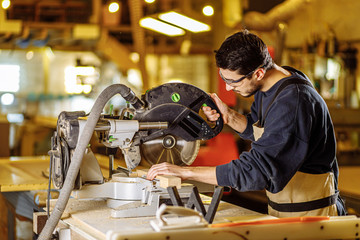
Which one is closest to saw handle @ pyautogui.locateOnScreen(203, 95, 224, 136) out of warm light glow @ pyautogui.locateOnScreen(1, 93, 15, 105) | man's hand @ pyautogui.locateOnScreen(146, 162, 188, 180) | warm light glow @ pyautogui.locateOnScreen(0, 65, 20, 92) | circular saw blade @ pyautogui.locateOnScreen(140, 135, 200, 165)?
circular saw blade @ pyautogui.locateOnScreen(140, 135, 200, 165)

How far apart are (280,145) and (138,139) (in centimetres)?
57

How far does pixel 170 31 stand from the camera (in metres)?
5.60

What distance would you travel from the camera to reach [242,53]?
1870mm

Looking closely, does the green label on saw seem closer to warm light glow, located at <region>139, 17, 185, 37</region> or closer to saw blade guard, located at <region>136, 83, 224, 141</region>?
saw blade guard, located at <region>136, 83, 224, 141</region>

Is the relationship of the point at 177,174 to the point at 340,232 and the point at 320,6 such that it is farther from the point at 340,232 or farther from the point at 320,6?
the point at 320,6

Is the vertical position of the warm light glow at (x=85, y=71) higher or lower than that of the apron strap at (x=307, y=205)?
higher

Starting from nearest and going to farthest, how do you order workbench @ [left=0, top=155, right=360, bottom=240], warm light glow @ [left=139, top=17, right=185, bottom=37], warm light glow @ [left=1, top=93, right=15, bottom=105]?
workbench @ [left=0, top=155, right=360, bottom=240], warm light glow @ [left=139, top=17, right=185, bottom=37], warm light glow @ [left=1, top=93, right=15, bottom=105]

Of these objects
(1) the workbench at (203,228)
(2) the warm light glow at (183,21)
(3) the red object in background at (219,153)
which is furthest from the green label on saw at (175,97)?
(3) the red object in background at (219,153)

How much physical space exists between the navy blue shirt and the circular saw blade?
11.4 inches

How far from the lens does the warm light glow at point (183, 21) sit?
4824 millimetres

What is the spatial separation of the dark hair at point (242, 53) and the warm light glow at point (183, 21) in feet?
9.59

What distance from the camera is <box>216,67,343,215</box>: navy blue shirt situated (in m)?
1.77

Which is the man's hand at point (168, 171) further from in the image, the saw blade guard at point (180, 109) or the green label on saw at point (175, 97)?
the green label on saw at point (175, 97)

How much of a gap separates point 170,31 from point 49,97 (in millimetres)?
7999
